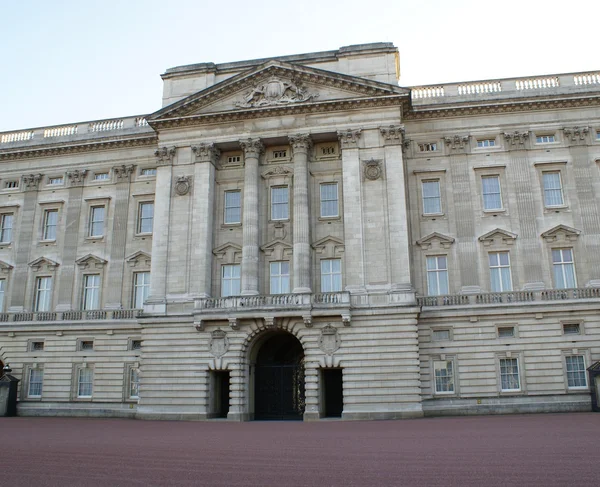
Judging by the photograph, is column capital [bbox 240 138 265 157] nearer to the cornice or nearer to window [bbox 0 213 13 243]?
the cornice

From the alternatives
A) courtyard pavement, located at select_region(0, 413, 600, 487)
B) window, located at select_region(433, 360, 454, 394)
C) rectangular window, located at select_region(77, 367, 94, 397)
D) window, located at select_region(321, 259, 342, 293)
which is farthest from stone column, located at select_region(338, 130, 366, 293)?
rectangular window, located at select_region(77, 367, 94, 397)

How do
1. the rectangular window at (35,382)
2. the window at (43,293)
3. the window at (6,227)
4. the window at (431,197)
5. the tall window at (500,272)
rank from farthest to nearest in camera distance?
the window at (6,227) → the window at (43,293) → the rectangular window at (35,382) → the window at (431,197) → the tall window at (500,272)

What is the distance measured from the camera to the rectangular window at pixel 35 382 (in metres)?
42.0

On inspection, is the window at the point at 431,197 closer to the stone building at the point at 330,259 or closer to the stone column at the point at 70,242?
the stone building at the point at 330,259

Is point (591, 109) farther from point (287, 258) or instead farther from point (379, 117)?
point (287, 258)

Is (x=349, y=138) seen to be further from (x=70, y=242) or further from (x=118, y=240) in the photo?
(x=70, y=242)

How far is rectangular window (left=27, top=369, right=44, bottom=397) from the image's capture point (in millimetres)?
41969

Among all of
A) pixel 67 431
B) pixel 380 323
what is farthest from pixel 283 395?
pixel 67 431

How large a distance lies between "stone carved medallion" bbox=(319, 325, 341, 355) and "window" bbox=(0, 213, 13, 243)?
2655 centimetres

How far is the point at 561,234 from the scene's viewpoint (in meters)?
37.0

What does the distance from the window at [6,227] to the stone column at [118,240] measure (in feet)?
29.7

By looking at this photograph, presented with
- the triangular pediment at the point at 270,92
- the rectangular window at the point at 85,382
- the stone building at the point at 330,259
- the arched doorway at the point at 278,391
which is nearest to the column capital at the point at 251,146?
the stone building at the point at 330,259

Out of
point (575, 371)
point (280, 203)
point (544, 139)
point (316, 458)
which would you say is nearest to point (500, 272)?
point (575, 371)

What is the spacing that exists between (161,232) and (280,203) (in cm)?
804
